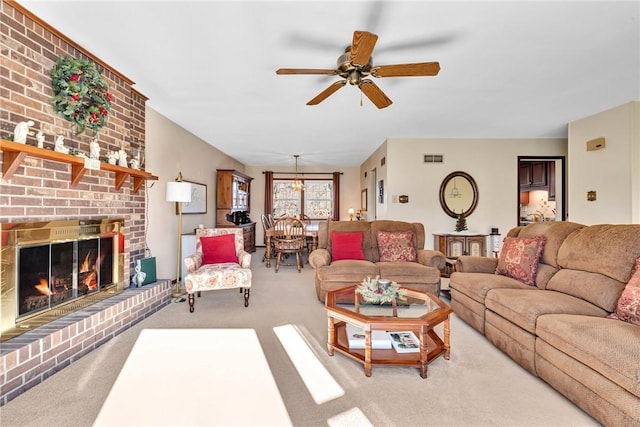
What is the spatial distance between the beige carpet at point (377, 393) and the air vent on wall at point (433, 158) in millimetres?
3629

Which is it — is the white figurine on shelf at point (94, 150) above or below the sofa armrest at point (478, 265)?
above

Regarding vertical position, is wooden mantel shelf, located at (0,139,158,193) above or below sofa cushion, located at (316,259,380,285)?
above

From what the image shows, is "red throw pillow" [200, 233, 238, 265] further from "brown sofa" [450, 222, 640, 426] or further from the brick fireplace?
"brown sofa" [450, 222, 640, 426]

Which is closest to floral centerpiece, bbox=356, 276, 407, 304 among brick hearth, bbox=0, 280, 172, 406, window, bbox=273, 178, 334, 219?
brick hearth, bbox=0, 280, 172, 406

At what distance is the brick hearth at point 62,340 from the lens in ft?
5.75

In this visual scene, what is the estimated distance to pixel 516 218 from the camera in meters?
5.54

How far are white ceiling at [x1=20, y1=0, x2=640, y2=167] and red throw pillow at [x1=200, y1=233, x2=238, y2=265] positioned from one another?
5.23ft

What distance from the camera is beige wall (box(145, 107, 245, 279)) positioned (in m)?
3.88

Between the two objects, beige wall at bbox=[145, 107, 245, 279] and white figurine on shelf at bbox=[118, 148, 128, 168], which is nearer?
white figurine on shelf at bbox=[118, 148, 128, 168]

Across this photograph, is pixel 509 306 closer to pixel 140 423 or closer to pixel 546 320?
pixel 546 320

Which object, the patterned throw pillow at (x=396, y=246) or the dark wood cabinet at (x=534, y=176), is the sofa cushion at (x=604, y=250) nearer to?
the patterned throw pillow at (x=396, y=246)

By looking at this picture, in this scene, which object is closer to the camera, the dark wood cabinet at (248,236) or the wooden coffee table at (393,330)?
the wooden coffee table at (393,330)

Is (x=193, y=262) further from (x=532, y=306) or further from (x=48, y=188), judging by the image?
(x=532, y=306)

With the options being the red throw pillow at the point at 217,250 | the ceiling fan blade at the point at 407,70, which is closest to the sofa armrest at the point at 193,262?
the red throw pillow at the point at 217,250
